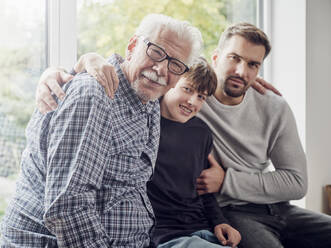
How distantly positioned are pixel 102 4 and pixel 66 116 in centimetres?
93

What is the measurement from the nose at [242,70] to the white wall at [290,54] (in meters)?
0.73

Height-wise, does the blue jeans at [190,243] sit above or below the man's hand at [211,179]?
below

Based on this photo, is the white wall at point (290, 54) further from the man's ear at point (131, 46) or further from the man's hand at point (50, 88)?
the man's hand at point (50, 88)

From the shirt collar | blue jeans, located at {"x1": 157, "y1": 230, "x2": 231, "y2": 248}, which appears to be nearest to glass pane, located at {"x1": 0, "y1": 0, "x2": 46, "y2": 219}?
the shirt collar

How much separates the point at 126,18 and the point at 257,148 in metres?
0.91

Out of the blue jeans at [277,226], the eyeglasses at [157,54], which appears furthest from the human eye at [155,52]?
the blue jeans at [277,226]

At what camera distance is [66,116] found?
1113 millimetres

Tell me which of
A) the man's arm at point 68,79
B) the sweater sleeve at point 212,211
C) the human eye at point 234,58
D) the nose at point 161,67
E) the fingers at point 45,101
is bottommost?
the sweater sleeve at point 212,211

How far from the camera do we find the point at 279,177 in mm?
1899

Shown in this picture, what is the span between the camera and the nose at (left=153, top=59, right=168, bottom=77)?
1392 millimetres

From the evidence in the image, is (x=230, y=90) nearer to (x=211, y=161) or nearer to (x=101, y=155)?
(x=211, y=161)

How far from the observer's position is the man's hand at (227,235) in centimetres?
155

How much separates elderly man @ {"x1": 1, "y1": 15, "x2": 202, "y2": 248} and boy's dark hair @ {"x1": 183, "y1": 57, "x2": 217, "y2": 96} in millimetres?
135

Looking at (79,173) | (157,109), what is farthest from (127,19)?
(79,173)
